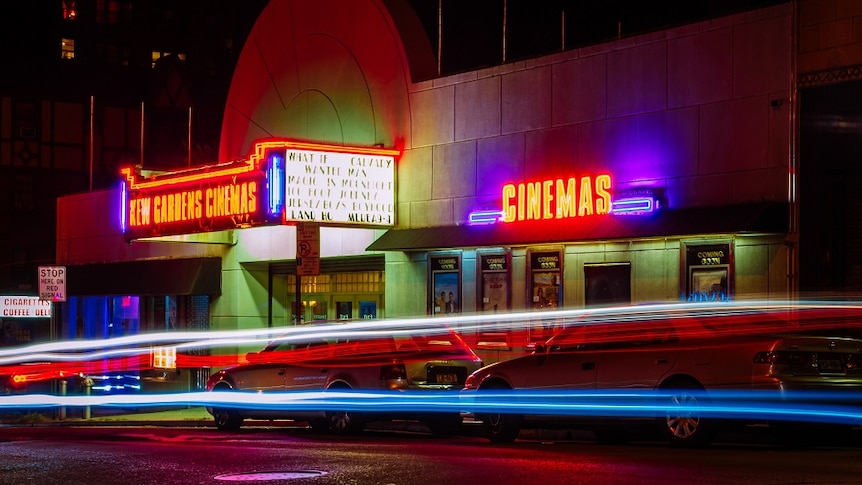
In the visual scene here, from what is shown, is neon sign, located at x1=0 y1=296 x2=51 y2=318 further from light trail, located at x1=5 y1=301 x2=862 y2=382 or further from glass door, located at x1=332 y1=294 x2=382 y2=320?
light trail, located at x1=5 y1=301 x2=862 y2=382

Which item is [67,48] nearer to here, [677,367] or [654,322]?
[654,322]

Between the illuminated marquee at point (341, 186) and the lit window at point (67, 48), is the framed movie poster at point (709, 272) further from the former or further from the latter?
the lit window at point (67, 48)

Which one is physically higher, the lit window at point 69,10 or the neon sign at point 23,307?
the lit window at point 69,10

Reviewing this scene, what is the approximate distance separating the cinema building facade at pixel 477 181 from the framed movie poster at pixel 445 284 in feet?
0.14

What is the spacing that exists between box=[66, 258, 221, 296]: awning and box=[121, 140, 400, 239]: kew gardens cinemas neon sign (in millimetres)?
3275

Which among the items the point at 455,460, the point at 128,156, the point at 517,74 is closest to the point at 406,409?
the point at 455,460

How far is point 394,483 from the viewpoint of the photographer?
36.2ft

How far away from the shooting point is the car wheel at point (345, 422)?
59.8 feet

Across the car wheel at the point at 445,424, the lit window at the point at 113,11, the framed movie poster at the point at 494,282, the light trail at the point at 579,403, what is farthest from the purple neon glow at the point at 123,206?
the lit window at the point at 113,11

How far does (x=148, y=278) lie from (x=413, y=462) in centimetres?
2178

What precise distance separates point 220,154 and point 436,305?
903cm

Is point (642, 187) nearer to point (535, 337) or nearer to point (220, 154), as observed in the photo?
point (535, 337)

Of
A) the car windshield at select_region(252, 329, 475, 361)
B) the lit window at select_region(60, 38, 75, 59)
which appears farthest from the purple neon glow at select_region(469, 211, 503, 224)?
the lit window at select_region(60, 38, 75, 59)

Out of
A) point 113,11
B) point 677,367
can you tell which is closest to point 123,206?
point 677,367
